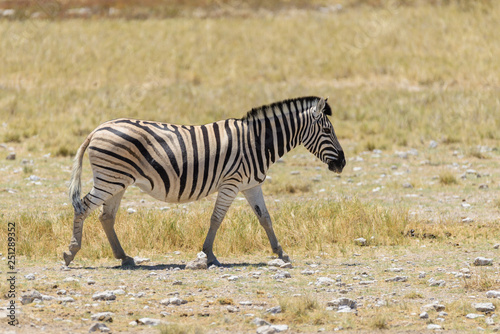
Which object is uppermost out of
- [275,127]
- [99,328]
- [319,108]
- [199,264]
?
[319,108]

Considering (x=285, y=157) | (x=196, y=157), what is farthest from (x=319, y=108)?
(x=285, y=157)

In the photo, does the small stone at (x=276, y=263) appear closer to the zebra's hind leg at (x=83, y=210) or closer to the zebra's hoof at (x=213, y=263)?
the zebra's hoof at (x=213, y=263)

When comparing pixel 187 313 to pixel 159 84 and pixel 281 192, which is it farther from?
pixel 159 84

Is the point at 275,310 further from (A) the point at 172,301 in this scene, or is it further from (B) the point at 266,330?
(A) the point at 172,301

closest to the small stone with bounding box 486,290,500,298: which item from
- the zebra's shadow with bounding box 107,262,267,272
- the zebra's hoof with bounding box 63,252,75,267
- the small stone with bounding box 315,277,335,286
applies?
the small stone with bounding box 315,277,335,286

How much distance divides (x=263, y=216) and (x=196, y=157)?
1322 mm

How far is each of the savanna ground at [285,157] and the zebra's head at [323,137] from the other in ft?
4.97

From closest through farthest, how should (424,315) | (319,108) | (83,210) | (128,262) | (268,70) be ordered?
(424,315) → (83,210) → (128,262) → (319,108) → (268,70)

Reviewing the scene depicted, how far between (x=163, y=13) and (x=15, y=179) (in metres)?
30.5

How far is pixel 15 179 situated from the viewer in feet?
53.7

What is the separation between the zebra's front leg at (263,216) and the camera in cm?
1032

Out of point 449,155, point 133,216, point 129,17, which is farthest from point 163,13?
point 133,216

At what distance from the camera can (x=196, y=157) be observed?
9977 mm

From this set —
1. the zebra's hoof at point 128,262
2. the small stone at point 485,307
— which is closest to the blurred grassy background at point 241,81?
the zebra's hoof at point 128,262
